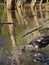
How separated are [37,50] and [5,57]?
3.23 ft

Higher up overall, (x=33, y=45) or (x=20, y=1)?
(x=33, y=45)

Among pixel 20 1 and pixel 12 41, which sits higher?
pixel 12 41

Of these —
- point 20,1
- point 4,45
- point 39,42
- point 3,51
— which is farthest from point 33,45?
point 20,1

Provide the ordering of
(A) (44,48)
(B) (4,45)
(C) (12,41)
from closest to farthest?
(A) (44,48) → (B) (4,45) → (C) (12,41)

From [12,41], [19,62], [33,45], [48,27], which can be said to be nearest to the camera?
[19,62]

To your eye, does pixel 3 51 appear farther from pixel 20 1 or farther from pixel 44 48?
pixel 20 1

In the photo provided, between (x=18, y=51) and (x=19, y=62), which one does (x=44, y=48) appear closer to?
(x=18, y=51)

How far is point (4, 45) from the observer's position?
7828 mm

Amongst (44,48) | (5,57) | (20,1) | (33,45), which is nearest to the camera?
(5,57)

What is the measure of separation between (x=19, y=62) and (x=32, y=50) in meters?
1.29

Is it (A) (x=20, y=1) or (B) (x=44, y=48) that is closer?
(B) (x=44, y=48)

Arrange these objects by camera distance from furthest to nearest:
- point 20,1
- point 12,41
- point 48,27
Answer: point 20,1
point 48,27
point 12,41

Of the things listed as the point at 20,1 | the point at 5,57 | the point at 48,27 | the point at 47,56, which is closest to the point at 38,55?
the point at 47,56

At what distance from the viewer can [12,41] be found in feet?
27.8
